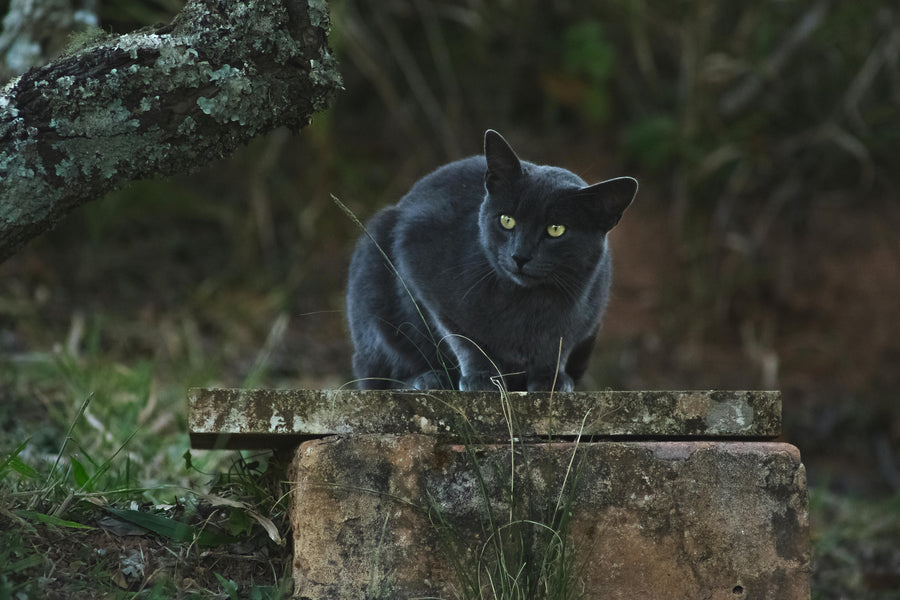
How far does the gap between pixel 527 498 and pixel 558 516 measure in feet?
0.27

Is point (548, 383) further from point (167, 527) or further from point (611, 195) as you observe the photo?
point (167, 527)

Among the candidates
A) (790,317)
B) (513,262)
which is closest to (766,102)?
(790,317)

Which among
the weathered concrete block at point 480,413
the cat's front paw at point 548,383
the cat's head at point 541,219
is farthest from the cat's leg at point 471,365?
the weathered concrete block at point 480,413

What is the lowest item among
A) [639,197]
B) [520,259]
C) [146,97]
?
[639,197]

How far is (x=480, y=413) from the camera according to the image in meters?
2.17

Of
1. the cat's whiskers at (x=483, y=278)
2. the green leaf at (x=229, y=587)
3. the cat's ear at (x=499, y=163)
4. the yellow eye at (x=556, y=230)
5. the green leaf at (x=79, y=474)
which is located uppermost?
the cat's ear at (x=499, y=163)

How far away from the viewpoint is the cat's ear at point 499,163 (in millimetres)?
2469

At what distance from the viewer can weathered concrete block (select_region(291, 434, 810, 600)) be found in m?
2.07

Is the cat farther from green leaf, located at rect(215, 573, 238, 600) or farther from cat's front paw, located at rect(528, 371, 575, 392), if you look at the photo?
green leaf, located at rect(215, 573, 238, 600)

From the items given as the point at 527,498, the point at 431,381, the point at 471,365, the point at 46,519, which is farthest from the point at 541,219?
the point at 46,519

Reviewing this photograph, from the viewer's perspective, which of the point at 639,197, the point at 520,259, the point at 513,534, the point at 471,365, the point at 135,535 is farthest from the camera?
the point at 639,197

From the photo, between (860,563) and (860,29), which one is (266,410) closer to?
(860,563)

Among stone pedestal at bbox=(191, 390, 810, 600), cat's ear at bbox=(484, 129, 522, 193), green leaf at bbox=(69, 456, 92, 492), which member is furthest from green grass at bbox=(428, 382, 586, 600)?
green leaf at bbox=(69, 456, 92, 492)

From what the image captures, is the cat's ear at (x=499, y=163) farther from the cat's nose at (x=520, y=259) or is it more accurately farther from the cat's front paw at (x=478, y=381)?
the cat's front paw at (x=478, y=381)
